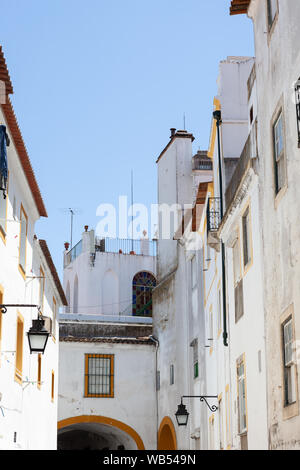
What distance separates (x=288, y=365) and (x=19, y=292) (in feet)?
24.6

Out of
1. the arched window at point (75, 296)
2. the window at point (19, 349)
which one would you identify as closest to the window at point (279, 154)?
the window at point (19, 349)

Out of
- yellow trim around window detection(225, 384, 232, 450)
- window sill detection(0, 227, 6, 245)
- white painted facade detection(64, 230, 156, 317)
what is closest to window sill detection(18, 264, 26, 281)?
window sill detection(0, 227, 6, 245)

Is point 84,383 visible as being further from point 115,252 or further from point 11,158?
point 11,158

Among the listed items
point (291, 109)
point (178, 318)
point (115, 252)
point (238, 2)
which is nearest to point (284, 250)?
point (291, 109)

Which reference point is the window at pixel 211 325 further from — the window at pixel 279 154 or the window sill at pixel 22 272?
the window at pixel 279 154

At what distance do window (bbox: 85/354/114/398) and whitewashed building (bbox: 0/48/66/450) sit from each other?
33.3 feet

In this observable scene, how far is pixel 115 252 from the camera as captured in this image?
46406 millimetres

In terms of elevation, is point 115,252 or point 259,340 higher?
point 115,252

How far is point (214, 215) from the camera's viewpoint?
20.8 m

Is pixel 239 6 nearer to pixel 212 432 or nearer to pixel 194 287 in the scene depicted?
pixel 212 432

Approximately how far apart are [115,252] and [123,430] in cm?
1398

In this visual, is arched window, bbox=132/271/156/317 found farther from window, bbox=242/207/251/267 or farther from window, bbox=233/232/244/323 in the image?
window, bbox=242/207/251/267

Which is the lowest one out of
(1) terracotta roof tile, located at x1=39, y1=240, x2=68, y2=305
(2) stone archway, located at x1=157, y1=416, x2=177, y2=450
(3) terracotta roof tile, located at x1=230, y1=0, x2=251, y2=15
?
(2) stone archway, located at x1=157, y1=416, x2=177, y2=450

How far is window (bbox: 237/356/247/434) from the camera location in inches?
680
